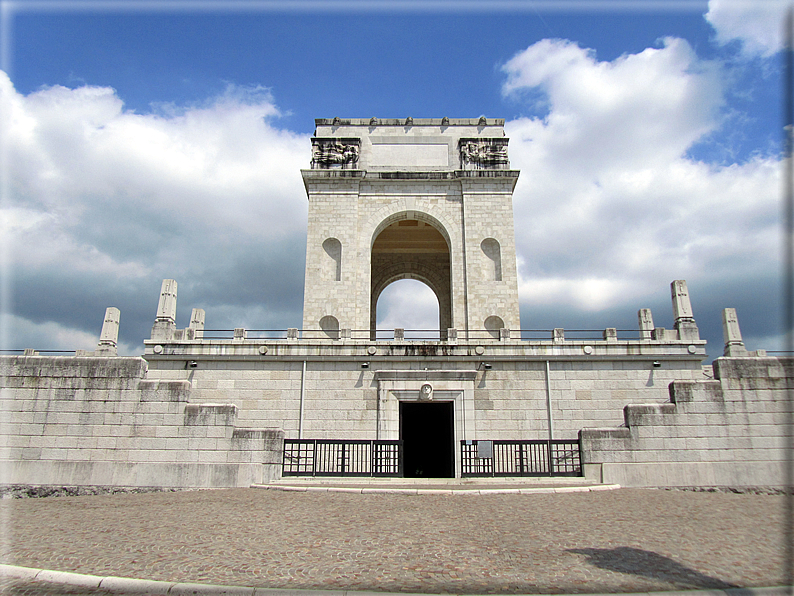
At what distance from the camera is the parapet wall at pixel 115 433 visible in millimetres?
13516

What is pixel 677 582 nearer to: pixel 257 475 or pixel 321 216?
pixel 257 475

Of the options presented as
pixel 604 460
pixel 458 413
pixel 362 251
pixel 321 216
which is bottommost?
pixel 604 460

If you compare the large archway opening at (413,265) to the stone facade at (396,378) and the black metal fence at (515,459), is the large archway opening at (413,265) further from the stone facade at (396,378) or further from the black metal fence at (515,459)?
the black metal fence at (515,459)

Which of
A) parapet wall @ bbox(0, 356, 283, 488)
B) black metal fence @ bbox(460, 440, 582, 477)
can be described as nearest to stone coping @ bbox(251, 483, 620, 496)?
black metal fence @ bbox(460, 440, 582, 477)

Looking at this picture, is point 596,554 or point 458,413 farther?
point 458,413

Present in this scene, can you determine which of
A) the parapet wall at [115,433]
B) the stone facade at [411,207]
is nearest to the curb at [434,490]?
the parapet wall at [115,433]

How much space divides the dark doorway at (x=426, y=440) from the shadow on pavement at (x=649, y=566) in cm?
1367

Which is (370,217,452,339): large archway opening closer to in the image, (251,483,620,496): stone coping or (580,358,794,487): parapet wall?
(580,358,794,487): parapet wall

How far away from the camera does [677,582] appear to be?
5.92 metres

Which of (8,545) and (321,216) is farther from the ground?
(321,216)

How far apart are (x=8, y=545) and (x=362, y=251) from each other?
21064 millimetres

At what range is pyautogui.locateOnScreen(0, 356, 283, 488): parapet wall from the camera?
13516 millimetres

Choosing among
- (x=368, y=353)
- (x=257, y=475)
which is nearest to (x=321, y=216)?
(x=368, y=353)

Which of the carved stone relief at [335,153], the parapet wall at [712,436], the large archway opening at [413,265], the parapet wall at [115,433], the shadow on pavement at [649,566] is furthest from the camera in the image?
the large archway opening at [413,265]
